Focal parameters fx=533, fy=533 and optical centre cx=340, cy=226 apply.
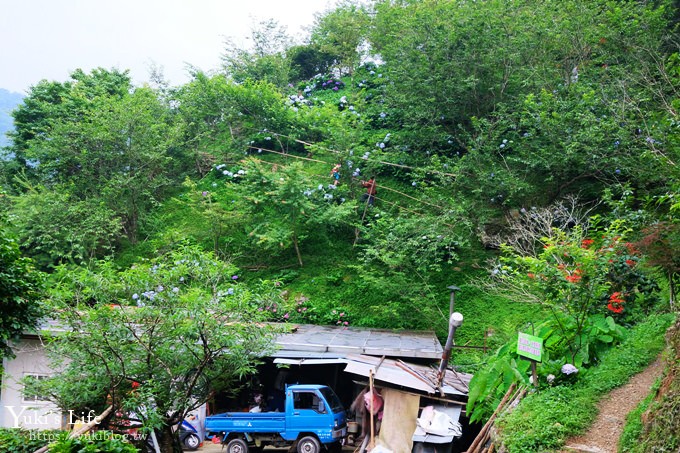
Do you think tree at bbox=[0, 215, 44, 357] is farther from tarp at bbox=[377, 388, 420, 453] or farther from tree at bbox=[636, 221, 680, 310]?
tree at bbox=[636, 221, 680, 310]

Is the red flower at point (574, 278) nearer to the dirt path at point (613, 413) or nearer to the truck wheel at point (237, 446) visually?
the dirt path at point (613, 413)

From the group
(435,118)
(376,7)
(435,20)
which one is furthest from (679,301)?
(376,7)

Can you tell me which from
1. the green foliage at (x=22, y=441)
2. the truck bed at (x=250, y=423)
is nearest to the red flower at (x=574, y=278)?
the truck bed at (x=250, y=423)

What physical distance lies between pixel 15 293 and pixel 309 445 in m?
6.37

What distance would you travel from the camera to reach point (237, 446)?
1171 centimetres

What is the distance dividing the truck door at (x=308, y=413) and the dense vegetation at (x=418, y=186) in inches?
79.0

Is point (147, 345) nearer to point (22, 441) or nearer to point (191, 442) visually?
point (22, 441)

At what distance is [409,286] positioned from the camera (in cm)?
1404

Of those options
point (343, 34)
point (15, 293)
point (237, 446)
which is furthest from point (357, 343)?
point (343, 34)

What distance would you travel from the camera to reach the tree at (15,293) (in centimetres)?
845

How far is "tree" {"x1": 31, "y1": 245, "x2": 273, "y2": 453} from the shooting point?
27.2 feet

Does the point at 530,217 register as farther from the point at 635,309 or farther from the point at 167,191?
the point at 167,191

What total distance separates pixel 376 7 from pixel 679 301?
2040 centimetres

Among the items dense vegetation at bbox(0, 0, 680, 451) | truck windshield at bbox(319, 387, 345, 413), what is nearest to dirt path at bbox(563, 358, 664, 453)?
dense vegetation at bbox(0, 0, 680, 451)
